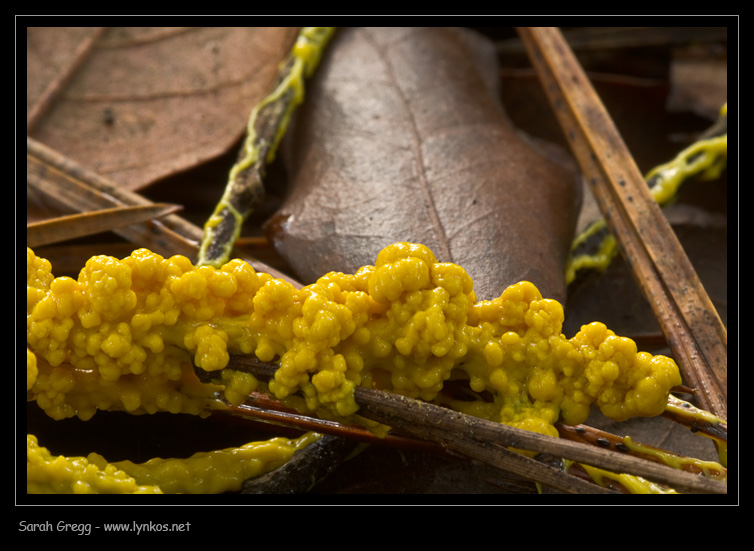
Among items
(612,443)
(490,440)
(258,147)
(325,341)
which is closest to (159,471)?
(325,341)

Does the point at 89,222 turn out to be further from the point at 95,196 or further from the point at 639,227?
the point at 639,227

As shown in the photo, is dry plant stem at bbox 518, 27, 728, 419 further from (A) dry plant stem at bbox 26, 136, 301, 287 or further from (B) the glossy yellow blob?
(A) dry plant stem at bbox 26, 136, 301, 287

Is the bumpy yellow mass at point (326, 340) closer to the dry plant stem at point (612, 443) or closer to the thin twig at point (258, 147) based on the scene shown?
the dry plant stem at point (612, 443)

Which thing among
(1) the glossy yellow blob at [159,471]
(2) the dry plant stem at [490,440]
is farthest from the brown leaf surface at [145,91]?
(2) the dry plant stem at [490,440]

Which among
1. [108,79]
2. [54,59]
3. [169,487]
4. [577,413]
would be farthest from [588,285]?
[54,59]

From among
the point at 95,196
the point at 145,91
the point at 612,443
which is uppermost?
the point at 145,91

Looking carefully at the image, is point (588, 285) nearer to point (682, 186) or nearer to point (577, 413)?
point (682, 186)
